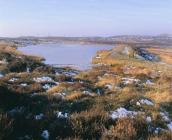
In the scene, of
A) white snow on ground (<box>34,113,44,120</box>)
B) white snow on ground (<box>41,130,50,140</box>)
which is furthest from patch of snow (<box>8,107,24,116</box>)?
white snow on ground (<box>41,130,50,140</box>)

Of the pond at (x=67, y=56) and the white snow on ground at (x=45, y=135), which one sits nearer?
the white snow on ground at (x=45, y=135)

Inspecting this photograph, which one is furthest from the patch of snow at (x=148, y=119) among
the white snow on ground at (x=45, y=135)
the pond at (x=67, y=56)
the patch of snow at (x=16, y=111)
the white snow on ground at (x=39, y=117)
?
the pond at (x=67, y=56)

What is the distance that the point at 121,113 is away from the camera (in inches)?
417

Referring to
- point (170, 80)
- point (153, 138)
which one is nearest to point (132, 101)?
point (153, 138)

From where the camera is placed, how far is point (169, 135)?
8625 millimetres

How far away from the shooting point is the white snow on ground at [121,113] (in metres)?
Answer: 10.0

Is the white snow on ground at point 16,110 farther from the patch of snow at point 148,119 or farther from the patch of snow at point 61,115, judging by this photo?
the patch of snow at point 148,119

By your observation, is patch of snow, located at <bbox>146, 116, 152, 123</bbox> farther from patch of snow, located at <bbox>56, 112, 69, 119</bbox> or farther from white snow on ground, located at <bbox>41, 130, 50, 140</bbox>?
white snow on ground, located at <bbox>41, 130, 50, 140</bbox>

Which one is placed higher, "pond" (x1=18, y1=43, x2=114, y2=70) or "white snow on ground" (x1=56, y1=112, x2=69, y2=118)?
"white snow on ground" (x1=56, y1=112, x2=69, y2=118)

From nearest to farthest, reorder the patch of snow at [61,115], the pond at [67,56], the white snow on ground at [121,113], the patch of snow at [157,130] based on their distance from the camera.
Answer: the patch of snow at [157,130] < the patch of snow at [61,115] < the white snow on ground at [121,113] < the pond at [67,56]

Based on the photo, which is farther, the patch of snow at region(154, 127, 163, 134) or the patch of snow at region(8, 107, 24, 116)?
the patch of snow at region(8, 107, 24, 116)

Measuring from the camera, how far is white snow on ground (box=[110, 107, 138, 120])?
1002 centimetres

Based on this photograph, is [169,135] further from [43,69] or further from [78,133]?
[43,69]

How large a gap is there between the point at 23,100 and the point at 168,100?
5.91 m
